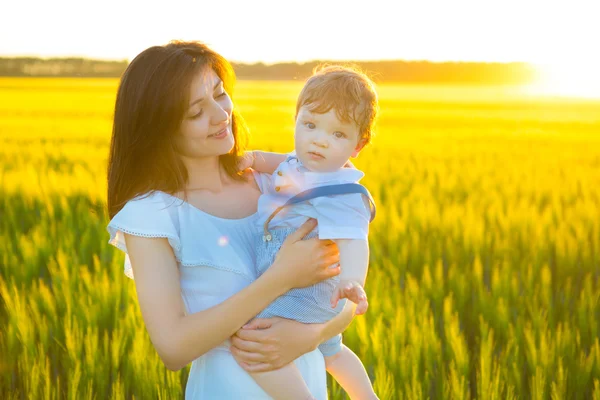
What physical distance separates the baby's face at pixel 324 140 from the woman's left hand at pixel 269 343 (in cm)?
36

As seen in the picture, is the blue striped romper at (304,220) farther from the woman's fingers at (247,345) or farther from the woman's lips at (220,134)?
the woman's lips at (220,134)

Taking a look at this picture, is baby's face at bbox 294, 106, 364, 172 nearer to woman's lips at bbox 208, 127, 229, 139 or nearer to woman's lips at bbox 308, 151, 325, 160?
woman's lips at bbox 308, 151, 325, 160

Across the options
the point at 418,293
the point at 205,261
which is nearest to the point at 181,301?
the point at 205,261

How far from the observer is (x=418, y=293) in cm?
273

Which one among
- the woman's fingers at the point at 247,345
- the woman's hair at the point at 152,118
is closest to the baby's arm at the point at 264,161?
the woman's hair at the point at 152,118

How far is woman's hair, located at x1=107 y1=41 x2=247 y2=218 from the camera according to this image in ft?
4.98

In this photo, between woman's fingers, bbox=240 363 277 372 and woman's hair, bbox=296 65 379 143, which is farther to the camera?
woman's hair, bbox=296 65 379 143

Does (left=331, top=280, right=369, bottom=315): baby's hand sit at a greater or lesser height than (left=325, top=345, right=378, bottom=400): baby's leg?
greater

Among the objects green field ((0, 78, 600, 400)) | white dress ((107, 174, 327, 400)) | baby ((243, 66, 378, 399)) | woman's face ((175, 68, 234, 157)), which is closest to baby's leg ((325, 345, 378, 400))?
baby ((243, 66, 378, 399))

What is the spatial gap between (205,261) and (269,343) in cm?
22

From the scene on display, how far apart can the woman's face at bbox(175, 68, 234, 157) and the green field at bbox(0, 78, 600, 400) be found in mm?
732

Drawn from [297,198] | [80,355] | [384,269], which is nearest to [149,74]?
[297,198]

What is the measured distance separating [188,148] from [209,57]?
0.21m

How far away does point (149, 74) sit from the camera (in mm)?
1528
